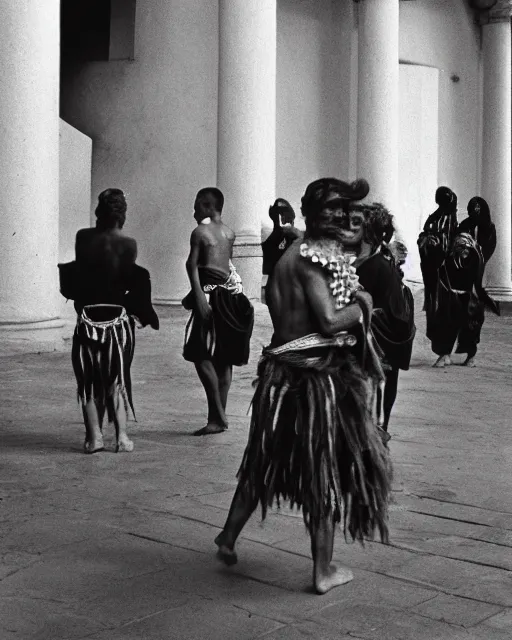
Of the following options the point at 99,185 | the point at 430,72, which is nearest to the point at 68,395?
the point at 99,185

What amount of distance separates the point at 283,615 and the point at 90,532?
4.40ft

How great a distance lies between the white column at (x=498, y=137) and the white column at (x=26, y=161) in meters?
12.6

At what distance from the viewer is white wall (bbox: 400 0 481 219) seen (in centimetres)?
2164

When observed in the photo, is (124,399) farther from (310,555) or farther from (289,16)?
(289,16)

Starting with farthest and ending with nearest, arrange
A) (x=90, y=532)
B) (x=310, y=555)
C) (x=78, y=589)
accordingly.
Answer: (x=90, y=532) < (x=310, y=555) < (x=78, y=589)

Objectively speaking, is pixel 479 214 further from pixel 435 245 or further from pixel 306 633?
pixel 306 633

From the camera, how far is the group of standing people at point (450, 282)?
→ 38.2 feet

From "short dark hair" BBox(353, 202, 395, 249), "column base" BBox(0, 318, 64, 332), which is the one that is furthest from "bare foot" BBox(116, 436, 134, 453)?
"column base" BBox(0, 318, 64, 332)

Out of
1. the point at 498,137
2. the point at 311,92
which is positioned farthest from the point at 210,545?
the point at 498,137

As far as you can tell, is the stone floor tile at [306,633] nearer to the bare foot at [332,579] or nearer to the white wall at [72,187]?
the bare foot at [332,579]

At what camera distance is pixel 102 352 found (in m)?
7.09

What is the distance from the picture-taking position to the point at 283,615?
416 cm

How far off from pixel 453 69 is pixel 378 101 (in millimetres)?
4921

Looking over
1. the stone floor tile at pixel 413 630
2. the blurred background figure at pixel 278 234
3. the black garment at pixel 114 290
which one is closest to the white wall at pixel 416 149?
the blurred background figure at pixel 278 234
